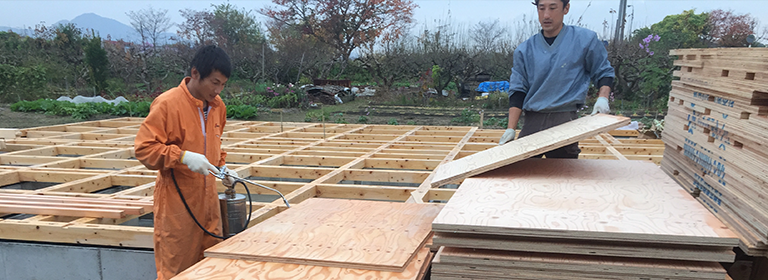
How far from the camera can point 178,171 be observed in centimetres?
236

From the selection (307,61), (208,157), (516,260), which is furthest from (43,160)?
(307,61)

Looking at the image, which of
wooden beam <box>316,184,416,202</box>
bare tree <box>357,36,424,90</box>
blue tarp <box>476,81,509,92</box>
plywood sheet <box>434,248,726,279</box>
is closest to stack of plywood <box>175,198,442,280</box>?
plywood sheet <box>434,248,726,279</box>

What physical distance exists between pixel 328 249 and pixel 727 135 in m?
1.66

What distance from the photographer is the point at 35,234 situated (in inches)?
116

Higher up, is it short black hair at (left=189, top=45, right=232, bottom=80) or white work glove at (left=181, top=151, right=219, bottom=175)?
short black hair at (left=189, top=45, right=232, bottom=80)

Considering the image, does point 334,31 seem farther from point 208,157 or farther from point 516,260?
point 516,260

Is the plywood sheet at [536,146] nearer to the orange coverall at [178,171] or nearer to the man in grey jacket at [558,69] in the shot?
the man in grey jacket at [558,69]

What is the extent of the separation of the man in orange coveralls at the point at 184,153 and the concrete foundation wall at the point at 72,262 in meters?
0.67

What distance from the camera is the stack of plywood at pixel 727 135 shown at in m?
1.59

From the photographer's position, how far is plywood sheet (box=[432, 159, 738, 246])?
4.67 ft

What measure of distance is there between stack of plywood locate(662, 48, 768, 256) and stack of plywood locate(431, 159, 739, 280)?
149 millimetres

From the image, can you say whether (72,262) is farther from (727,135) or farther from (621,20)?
(621,20)

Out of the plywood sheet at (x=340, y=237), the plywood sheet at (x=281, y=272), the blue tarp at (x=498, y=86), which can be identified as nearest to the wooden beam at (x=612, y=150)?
the plywood sheet at (x=340, y=237)

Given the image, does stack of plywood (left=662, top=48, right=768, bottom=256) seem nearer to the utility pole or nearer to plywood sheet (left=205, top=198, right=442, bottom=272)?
plywood sheet (left=205, top=198, right=442, bottom=272)
